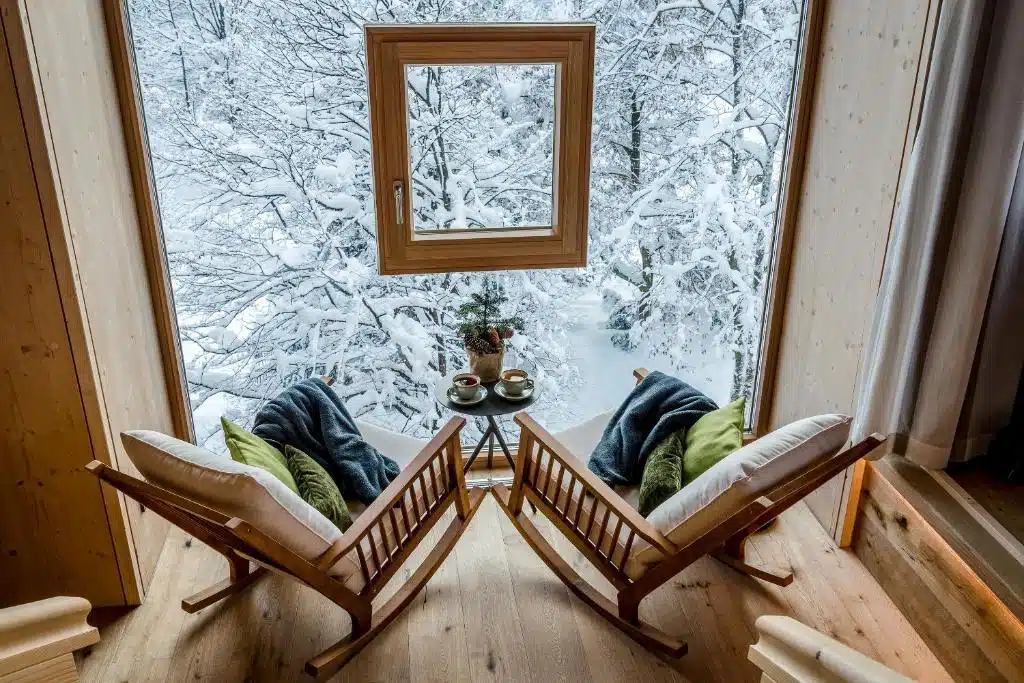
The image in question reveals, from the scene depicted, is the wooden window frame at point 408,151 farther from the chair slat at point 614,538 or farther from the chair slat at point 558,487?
A: the chair slat at point 614,538

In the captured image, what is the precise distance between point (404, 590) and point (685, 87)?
195cm

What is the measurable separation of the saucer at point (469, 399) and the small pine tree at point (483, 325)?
14 centimetres

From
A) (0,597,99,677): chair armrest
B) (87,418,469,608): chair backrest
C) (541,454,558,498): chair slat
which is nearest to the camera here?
(0,597,99,677): chair armrest

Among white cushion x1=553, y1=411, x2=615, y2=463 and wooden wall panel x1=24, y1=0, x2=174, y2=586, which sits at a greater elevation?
wooden wall panel x1=24, y1=0, x2=174, y2=586

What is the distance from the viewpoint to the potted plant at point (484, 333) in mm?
2707

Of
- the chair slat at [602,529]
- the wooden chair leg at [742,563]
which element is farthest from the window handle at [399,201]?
the wooden chair leg at [742,563]

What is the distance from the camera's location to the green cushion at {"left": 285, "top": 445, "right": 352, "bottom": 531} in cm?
232

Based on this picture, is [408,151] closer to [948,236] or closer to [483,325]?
[483,325]

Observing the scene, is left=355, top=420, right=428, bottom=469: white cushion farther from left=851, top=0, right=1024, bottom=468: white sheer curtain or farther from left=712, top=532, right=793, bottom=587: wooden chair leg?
left=851, top=0, right=1024, bottom=468: white sheer curtain

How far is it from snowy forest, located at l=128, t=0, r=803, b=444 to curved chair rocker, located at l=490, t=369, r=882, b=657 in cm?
73

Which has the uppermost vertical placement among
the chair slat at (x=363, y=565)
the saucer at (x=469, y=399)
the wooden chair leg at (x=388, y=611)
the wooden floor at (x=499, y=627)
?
the saucer at (x=469, y=399)

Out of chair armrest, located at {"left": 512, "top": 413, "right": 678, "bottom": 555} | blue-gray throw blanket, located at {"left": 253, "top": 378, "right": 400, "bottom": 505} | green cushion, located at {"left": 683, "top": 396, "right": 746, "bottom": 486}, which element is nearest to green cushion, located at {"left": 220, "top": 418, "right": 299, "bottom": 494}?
blue-gray throw blanket, located at {"left": 253, "top": 378, "right": 400, "bottom": 505}

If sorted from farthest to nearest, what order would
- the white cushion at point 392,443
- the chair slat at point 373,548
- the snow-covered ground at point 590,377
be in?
the snow-covered ground at point 590,377 → the white cushion at point 392,443 → the chair slat at point 373,548

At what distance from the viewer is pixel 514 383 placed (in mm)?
2680
